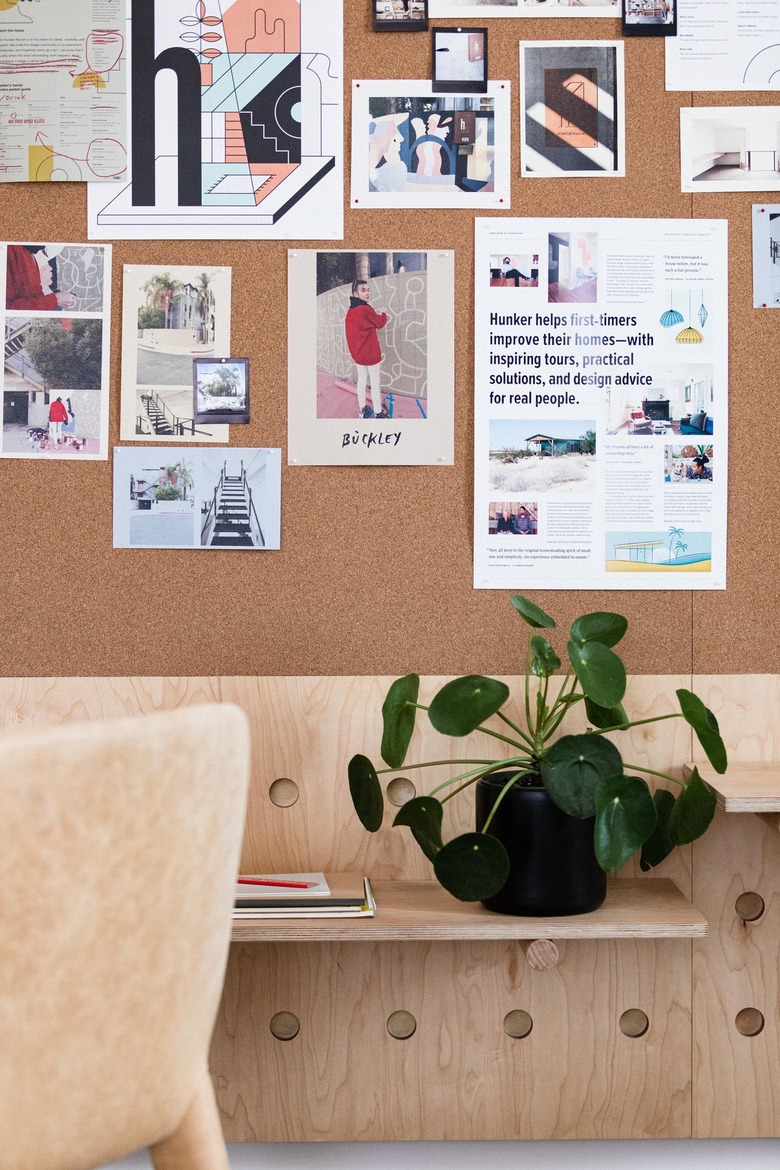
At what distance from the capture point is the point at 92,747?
611 mm

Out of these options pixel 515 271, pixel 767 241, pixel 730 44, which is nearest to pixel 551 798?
pixel 515 271

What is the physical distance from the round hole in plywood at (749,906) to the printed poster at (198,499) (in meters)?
0.92

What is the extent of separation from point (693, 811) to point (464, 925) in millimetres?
339

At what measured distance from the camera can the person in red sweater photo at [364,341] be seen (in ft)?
5.09

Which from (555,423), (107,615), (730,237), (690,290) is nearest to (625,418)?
(555,423)

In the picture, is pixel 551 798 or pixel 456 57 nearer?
pixel 551 798

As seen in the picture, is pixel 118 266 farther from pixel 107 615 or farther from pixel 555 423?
pixel 555 423

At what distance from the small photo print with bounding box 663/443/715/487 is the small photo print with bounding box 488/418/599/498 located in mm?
114

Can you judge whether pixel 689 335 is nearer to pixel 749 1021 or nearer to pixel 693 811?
pixel 693 811

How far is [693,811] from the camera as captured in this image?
4.36 feet

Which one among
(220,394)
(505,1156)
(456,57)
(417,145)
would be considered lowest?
(505,1156)

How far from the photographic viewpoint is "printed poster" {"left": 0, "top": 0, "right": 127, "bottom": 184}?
154 centimetres

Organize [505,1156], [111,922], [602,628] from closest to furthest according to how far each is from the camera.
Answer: [111,922] < [602,628] < [505,1156]

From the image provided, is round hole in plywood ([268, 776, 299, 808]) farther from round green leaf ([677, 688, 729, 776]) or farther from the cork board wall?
round green leaf ([677, 688, 729, 776])
